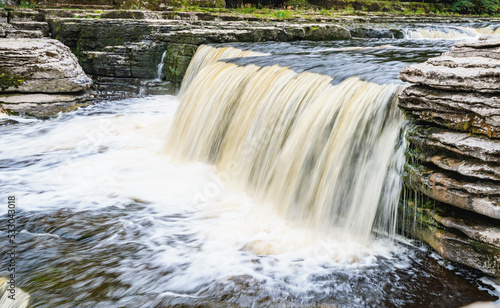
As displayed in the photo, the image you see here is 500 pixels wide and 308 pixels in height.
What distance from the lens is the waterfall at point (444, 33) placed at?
33.4 ft

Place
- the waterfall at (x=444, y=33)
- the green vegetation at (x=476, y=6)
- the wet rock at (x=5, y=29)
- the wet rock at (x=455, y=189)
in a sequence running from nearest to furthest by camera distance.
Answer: the wet rock at (x=455, y=189) < the wet rock at (x=5, y=29) < the waterfall at (x=444, y=33) < the green vegetation at (x=476, y=6)

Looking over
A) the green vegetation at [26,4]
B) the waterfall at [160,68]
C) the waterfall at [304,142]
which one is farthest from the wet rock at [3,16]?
the waterfall at [304,142]

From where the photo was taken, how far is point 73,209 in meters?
3.80

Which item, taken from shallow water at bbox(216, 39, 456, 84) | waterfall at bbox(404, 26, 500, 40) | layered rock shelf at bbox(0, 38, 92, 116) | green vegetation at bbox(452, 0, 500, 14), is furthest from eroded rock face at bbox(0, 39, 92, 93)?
green vegetation at bbox(452, 0, 500, 14)

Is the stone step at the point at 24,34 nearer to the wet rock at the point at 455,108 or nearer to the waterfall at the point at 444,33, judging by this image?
the wet rock at the point at 455,108

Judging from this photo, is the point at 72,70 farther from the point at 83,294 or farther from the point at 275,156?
the point at 83,294

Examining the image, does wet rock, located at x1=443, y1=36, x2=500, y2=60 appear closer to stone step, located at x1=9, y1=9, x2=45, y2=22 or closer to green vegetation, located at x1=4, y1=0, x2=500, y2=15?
green vegetation, located at x1=4, y1=0, x2=500, y2=15

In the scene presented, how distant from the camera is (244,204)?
4.11 m

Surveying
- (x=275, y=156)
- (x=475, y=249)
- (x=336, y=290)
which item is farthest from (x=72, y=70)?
(x=475, y=249)

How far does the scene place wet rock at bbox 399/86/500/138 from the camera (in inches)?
102

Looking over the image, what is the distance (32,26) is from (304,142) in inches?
307

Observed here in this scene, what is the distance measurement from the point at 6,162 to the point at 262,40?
5.94 metres

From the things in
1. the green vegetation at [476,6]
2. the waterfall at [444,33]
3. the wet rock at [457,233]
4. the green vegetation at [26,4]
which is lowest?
the wet rock at [457,233]

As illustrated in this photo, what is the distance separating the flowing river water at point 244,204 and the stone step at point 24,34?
11.6ft
